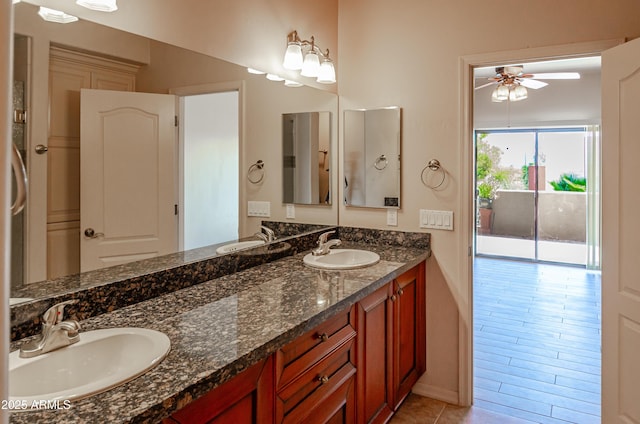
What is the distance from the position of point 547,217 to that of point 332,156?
17.9ft

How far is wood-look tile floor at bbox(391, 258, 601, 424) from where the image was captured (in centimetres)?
255

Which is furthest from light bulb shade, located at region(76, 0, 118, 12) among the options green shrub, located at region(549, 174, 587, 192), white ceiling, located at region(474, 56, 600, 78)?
green shrub, located at region(549, 174, 587, 192)

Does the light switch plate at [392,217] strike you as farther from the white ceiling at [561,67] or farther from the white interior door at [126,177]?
the white ceiling at [561,67]

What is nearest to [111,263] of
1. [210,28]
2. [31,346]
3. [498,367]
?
[31,346]

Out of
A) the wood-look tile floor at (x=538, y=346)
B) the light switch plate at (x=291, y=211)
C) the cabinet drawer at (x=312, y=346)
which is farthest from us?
the light switch plate at (x=291, y=211)

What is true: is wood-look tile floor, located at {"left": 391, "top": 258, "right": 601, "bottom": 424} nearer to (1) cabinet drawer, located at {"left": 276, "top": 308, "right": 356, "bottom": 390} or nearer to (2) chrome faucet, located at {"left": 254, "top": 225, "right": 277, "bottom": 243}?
(1) cabinet drawer, located at {"left": 276, "top": 308, "right": 356, "bottom": 390}

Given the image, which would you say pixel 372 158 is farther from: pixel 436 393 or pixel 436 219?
pixel 436 393

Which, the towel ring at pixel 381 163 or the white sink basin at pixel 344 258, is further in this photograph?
the towel ring at pixel 381 163

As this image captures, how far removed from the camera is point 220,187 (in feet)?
7.23

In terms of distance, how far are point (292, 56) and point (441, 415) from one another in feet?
7.36

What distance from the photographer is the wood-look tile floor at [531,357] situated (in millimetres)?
2555

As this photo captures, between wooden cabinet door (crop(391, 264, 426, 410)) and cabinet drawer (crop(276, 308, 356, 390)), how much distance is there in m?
0.52

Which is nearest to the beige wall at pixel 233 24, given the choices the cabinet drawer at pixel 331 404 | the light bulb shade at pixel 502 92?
the cabinet drawer at pixel 331 404

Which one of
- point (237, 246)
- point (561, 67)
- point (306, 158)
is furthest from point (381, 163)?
point (561, 67)
